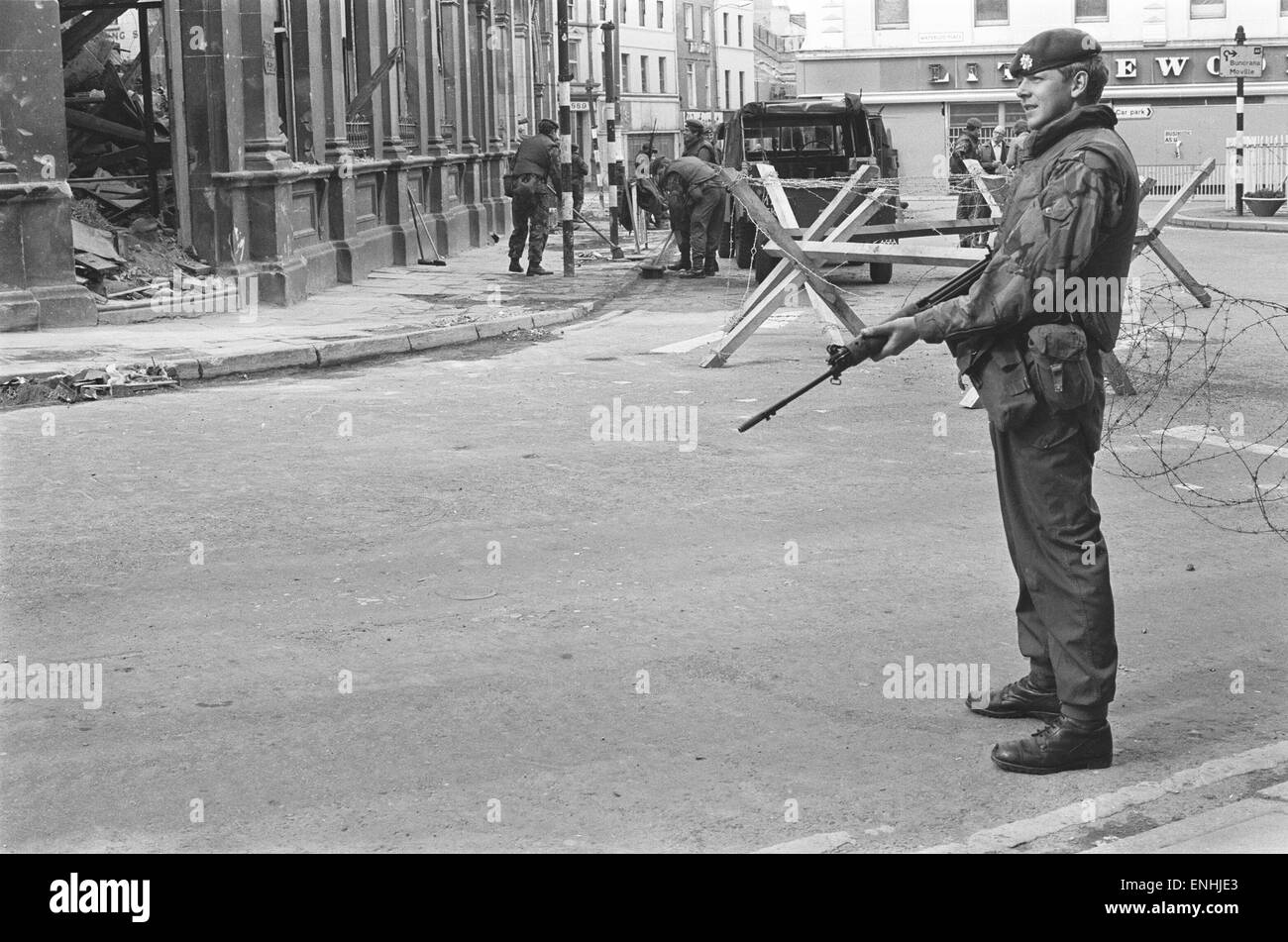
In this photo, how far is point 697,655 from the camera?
578cm

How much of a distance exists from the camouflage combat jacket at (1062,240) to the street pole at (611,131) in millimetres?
22275

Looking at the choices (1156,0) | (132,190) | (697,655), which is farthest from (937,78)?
(697,655)

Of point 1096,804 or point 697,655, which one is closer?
point 1096,804

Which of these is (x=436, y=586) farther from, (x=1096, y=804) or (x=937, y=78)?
(x=937, y=78)

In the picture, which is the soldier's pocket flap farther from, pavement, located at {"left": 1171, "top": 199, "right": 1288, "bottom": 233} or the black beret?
pavement, located at {"left": 1171, "top": 199, "right": 1288, "bottom": 233}

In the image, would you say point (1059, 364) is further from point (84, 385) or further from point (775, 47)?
point (775, 47)

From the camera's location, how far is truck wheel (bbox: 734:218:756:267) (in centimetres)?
2275

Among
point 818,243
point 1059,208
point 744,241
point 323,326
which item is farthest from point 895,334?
point 744,241

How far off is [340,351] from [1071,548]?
1020 centimetres

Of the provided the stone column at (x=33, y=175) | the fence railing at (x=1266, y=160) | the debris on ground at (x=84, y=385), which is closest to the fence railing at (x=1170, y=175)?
the fence railing at (x=1266, y=160)

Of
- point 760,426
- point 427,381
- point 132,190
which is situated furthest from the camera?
point 132,190

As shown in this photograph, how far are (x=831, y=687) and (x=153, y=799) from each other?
2089 millimetres

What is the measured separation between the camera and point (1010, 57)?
158ft

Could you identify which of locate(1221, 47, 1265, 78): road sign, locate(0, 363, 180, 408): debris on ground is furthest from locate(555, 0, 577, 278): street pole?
locate(1221, 47, 1265, 78): road sign
